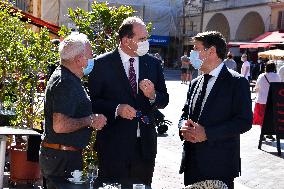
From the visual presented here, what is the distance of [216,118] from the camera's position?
3943 millimetres

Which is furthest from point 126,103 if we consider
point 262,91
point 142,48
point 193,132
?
point 262,91

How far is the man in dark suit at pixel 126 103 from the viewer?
14.1ft

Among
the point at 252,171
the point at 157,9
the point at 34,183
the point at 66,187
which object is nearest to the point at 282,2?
the point at 157,9

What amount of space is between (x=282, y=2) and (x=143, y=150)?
99.4 feet

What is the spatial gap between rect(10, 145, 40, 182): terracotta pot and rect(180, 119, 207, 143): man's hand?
2762mm

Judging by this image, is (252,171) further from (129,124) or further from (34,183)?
(129,124)

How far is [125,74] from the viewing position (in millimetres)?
4363

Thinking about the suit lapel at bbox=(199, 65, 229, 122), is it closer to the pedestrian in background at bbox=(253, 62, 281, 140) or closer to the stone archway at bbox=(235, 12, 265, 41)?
the pedestrian in background at bbox=(253, 62, 281, 140)

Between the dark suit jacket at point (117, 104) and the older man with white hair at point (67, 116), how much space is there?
1.90 feet

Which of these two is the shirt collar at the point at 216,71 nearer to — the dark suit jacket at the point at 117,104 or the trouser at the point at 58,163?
the dark suit jacket at the point at 117,104

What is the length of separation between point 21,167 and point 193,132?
2.99 meters

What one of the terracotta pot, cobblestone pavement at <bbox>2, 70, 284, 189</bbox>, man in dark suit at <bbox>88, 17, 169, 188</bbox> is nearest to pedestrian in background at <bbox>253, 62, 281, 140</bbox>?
cobblestone pavement at <bbox>2, 70, 284, 189</bbox>

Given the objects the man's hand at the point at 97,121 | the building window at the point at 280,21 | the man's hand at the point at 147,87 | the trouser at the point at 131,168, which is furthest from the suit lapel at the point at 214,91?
the building window at the point at 280,21

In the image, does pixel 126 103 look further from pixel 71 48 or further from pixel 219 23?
pixel 219 23
